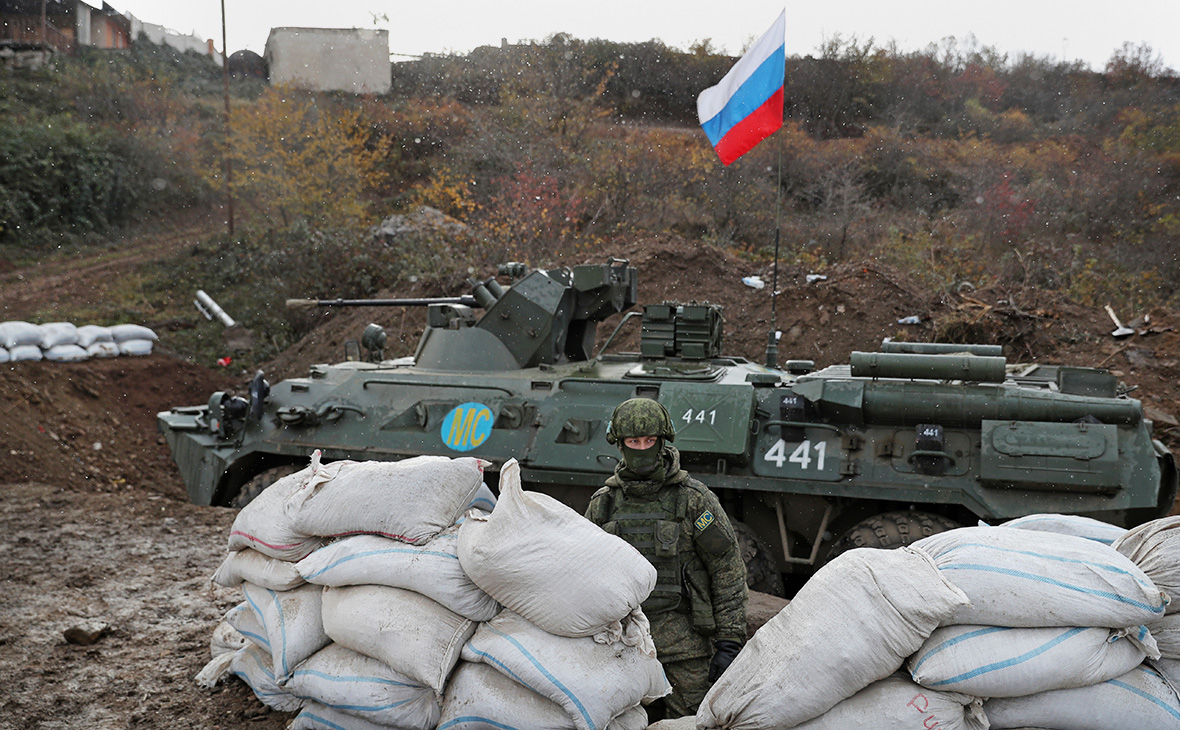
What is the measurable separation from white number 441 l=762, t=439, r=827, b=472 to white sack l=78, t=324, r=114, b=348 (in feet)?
39.0

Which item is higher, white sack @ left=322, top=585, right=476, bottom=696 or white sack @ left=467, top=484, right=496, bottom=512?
white sack @ left=467, top=484, right=496, bottom=512

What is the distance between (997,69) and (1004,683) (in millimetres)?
26698

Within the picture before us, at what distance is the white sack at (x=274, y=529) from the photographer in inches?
165

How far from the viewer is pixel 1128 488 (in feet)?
18.4

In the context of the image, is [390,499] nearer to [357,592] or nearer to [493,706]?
[357,592]

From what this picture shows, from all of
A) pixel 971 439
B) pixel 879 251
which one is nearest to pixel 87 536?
pixel 971 439

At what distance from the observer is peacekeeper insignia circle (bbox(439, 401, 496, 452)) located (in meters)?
7.01

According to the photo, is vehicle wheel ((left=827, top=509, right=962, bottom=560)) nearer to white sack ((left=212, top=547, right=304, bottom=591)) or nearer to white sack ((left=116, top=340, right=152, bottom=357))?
white sack ((left=212, top=547, right=304, bottom=591))

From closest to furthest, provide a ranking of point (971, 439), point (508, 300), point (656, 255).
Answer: point (971, 439)
point (508, 300)
point (656, 255)

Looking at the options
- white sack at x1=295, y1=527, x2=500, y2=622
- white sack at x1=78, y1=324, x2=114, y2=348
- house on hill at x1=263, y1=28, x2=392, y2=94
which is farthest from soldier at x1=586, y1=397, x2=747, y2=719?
house on hill at x1=263, y1=28, x2=392, y2=94

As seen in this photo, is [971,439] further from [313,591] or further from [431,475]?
[313,591]

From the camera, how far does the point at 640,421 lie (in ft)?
12.4

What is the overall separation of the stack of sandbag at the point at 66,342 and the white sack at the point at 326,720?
11486mm

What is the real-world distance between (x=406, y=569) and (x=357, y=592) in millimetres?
291
